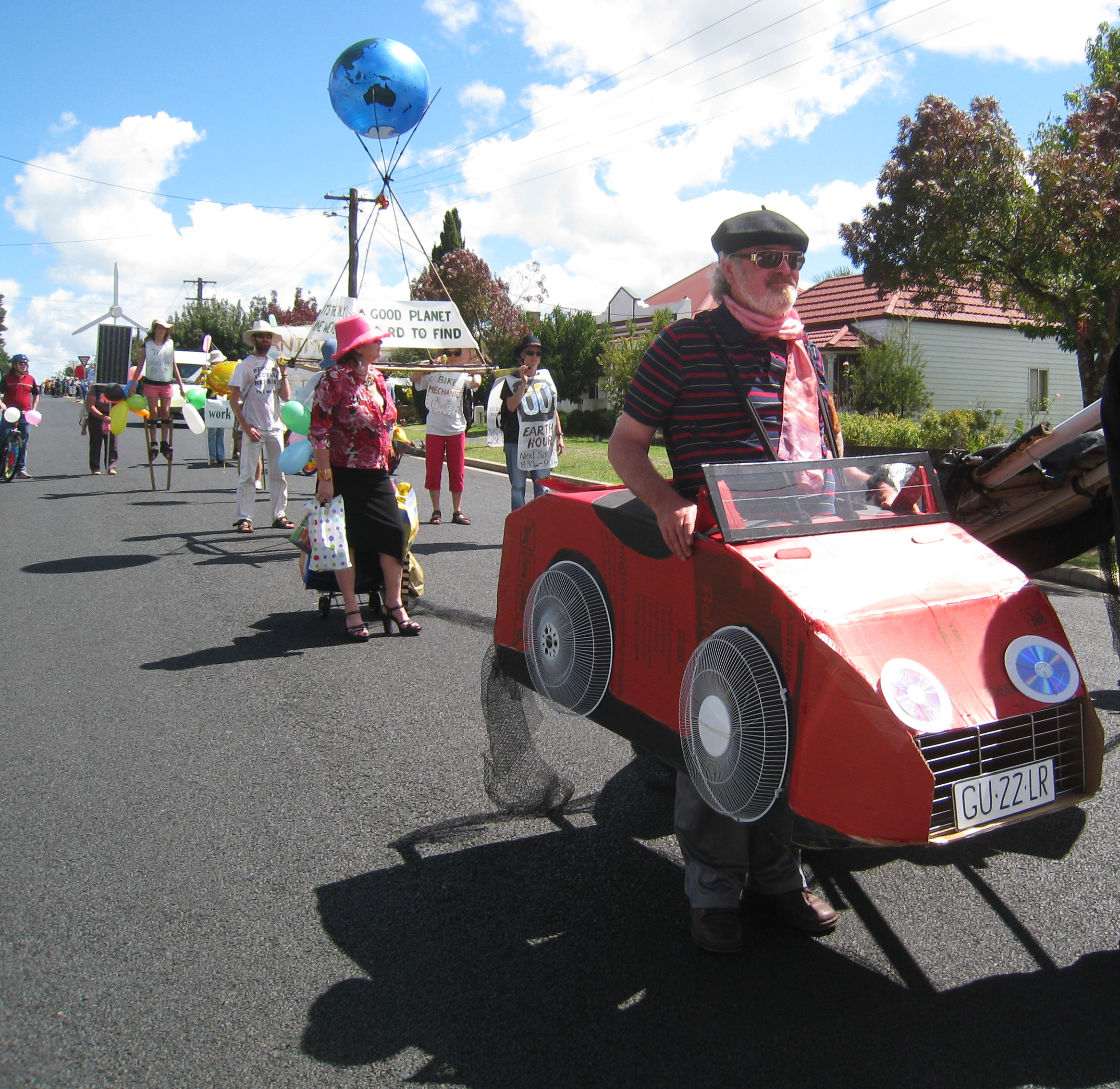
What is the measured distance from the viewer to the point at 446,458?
11016 millimetres

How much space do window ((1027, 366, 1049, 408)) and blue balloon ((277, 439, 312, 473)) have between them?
1137 inches

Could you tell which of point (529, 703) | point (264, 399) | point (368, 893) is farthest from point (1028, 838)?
point (264, 399)

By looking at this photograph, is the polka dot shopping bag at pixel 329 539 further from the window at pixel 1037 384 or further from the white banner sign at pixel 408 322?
the window at pixel 1037 384

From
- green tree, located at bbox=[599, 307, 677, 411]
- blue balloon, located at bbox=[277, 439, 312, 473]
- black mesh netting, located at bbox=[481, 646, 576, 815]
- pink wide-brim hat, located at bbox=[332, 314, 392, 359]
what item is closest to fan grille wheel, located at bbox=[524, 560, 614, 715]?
black mesh netting, located at bbox=[481, 646, 576, 815]

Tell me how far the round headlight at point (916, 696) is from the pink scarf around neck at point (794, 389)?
31.9 inches

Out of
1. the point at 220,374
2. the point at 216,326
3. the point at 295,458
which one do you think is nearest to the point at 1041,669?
the point at 295,458

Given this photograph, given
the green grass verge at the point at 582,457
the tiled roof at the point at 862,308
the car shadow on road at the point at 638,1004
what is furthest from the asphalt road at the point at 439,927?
the tiled roof at the point at 862,308

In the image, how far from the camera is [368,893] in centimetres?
308

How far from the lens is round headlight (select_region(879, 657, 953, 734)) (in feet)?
6.89

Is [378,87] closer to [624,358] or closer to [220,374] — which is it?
[220,374]

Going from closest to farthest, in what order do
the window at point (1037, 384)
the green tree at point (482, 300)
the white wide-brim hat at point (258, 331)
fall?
the white wide-brim hat at point (258, 331), the window at point (1037, 384), the green tree at point (482, 300)

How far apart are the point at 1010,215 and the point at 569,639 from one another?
43.0 feet

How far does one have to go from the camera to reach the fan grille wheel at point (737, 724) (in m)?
2.26

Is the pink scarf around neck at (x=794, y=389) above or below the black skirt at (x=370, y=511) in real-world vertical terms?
above
